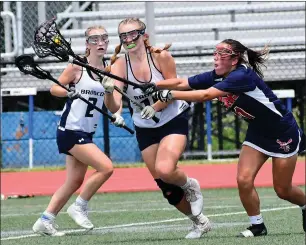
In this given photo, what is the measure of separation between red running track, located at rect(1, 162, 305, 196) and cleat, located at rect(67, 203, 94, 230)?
5.37 metres

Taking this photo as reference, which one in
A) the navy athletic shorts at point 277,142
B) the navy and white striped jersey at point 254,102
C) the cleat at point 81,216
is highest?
the navy and white striped jersey at point 254,102

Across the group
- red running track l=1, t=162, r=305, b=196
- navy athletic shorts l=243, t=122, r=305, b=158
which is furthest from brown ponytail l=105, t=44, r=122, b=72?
red running track l=1, t=162, r=305, b=196

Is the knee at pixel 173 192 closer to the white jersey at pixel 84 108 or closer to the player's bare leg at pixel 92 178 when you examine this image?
the player's bare leg at pixel 92 178

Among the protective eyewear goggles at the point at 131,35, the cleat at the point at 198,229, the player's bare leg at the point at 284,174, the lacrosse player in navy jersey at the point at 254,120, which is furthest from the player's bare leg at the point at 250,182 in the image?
the protective eyewear goggles at the point at 131,35

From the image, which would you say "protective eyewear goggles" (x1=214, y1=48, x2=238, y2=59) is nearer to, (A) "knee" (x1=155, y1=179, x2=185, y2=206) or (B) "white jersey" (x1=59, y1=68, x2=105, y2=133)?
(A) "knee" (x1=155, y1=179, x2=185, y2=206)

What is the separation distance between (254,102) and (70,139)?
1933 millimetres

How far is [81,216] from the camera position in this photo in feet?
27.6

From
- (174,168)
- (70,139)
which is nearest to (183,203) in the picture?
(174,168)

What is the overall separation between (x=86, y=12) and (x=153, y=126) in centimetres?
997

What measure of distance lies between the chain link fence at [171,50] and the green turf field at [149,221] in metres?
3.06

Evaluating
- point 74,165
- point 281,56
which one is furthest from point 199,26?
point 74,165

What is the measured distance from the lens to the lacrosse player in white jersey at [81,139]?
8.46m

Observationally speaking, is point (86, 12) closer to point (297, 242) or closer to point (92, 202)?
point (92, 202)

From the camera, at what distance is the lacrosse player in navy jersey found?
7.39m
